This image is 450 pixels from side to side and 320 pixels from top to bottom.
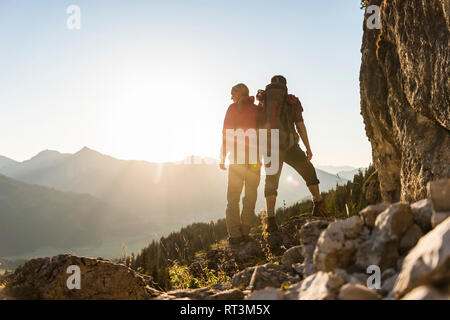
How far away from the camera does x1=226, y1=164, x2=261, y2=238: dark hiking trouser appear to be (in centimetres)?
681

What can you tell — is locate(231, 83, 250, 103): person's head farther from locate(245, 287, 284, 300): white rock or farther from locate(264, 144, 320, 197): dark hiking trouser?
locate(245, 287, 284, 300): white rock

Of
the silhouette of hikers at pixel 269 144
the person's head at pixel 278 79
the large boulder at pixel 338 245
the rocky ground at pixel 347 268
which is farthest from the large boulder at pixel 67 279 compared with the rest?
the person's head at pixel 278 79

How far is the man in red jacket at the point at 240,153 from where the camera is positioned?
6.77m

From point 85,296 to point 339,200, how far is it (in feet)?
34.7

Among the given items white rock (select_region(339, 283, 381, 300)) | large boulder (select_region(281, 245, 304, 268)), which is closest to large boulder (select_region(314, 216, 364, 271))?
white rock (select_region(339, 283, 381, 300))

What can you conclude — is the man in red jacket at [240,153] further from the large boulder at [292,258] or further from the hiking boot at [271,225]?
the large boulder at [292,258]

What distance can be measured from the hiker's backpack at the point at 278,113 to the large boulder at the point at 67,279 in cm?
416

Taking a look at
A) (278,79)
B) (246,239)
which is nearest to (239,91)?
(278,79)

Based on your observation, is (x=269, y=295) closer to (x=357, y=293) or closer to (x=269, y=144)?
(x=357, y=293)

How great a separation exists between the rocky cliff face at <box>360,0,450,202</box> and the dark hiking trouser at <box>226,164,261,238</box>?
279 centimetres
